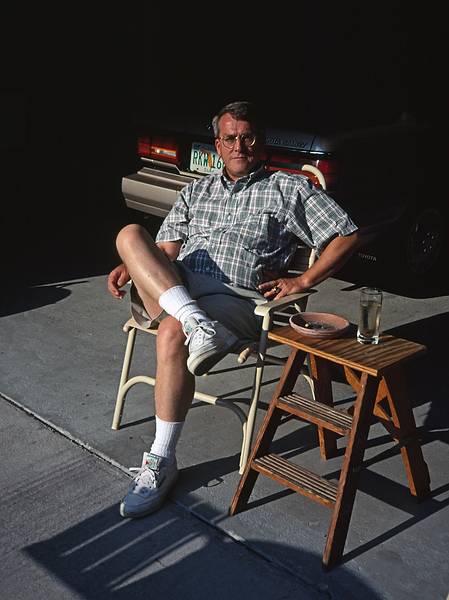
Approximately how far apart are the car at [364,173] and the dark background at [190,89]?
0.15 m

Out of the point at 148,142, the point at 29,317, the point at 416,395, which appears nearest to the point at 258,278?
the point at 416,395

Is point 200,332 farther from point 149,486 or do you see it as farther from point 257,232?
point 257,232

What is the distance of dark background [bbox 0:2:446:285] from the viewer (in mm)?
5574

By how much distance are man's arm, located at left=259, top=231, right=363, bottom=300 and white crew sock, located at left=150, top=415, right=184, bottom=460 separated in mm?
689

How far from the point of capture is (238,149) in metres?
3.55

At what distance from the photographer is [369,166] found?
17.4 ft

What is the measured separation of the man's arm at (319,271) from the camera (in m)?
3.42

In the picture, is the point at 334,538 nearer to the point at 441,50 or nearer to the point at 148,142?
the point at 148,142

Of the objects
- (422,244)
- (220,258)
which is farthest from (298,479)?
(422,244)

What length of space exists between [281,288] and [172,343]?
1.90ft

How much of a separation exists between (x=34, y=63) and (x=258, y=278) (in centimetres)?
657

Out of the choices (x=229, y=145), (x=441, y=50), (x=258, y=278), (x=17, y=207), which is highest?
(x=441, y=50)

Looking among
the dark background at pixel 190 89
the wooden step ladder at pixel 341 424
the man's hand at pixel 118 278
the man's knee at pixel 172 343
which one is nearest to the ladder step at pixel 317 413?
the wooden step ladder at pixel 341 424

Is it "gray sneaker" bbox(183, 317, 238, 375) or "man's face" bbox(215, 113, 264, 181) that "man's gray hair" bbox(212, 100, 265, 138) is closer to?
"man's face" bbox(215, 113, 264, 181)
